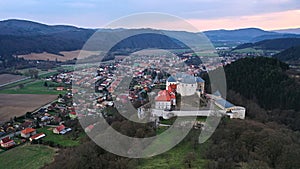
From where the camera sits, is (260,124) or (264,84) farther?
(264,84)

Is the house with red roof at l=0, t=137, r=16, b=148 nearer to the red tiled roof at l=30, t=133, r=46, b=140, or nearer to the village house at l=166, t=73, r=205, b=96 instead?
the red tiled roof at l=30, t=133, r=46, b=140

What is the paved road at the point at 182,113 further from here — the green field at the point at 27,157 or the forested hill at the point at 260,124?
the green field at the point at 27,157

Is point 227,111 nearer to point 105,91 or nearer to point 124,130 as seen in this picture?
point 124,130

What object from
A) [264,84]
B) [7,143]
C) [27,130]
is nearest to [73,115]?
[27,130]

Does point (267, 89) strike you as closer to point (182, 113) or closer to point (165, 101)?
point (182, 113)

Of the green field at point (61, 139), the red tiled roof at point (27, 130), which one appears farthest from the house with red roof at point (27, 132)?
the green field at point (61, 139)

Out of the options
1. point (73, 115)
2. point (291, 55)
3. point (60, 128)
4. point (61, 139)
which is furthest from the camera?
point (291, 55)

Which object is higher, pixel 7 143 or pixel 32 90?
pixel 32 90

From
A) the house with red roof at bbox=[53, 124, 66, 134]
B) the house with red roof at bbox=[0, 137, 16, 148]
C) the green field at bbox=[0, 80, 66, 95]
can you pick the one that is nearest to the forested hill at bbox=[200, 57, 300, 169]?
the house with red roof at bbox=[53, 124, 66, 134]
